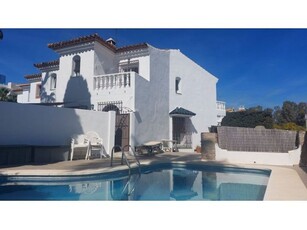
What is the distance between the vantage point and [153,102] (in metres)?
17.6

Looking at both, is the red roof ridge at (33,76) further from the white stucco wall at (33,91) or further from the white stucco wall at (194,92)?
the white stucco wall at (194,92)

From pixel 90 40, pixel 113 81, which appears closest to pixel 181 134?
pixel 113 81

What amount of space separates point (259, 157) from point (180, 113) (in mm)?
8592

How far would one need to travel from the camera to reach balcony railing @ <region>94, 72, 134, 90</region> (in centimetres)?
Answer: 1510

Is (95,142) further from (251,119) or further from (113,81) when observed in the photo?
(251,119)

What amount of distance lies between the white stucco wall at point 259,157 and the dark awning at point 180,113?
7204mm

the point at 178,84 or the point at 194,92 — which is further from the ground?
the point at 178,84

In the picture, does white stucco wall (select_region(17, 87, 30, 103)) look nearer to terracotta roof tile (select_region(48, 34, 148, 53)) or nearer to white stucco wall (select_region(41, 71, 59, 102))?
white stucco wall (select_region(41, 71, 59, 102))

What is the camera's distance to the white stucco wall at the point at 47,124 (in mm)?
10430
